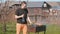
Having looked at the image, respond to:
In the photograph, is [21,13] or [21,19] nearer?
[21,19]

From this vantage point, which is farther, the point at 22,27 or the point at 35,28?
the point at 35,28

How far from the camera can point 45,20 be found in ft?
73.2

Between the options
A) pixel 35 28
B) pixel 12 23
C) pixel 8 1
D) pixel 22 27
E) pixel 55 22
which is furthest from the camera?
pixel 55 22

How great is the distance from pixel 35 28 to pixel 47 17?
12.3 meters

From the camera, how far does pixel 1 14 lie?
16.9 metres

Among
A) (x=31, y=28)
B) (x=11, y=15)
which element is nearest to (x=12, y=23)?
(x=11, y=15)

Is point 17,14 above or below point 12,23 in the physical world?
above

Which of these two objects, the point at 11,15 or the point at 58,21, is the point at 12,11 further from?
the point at 58,21

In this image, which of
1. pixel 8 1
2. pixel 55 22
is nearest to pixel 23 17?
pixel 8 1

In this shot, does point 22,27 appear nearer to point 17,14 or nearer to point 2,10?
point 17,14

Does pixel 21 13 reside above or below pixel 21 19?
above

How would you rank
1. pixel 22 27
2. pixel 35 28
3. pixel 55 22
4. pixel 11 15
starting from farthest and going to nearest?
1. pixel 55 22
2. pixel 11 15
3. pixel 35 28
4. pixel 22 27

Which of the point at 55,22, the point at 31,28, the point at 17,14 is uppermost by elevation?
the point at 17,14

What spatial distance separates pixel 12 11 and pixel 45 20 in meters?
6.16
